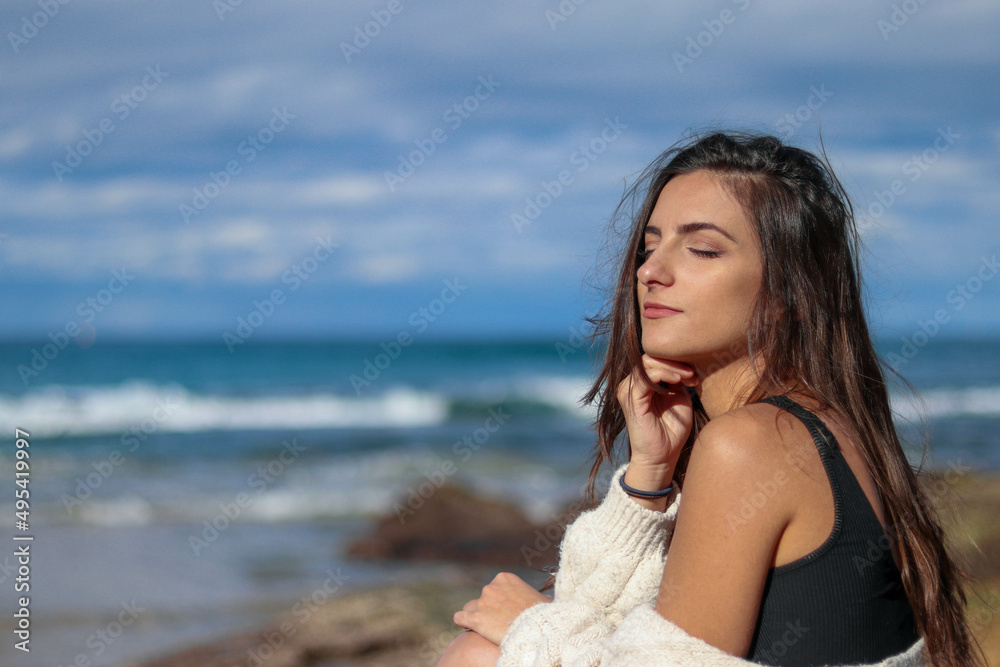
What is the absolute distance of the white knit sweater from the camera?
2094 mm

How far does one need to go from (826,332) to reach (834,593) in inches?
29.6

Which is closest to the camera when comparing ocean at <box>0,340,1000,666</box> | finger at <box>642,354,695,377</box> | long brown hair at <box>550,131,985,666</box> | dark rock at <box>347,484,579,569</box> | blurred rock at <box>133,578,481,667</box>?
long brown hair at <box>550,131,985,666</box>

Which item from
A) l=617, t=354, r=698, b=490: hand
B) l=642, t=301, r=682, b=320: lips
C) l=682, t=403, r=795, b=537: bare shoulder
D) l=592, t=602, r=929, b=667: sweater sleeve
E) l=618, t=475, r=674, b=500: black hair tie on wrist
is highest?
l=642, t=301, r=682, b=320: lips

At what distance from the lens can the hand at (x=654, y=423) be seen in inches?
110

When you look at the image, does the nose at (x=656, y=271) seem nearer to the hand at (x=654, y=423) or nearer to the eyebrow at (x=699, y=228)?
the eyebrow at (x=699, y=228)

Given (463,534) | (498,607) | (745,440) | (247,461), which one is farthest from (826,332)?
(247,461)

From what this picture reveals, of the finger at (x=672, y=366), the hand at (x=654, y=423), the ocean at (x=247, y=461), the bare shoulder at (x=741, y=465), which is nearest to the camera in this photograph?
the bare shoulder at (x=741, y=465)

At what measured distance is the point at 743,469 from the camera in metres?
2.00

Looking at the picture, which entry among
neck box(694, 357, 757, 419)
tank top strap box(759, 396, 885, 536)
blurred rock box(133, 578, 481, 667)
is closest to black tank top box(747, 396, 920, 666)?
tank top strap box(759, 396, 885, 536)

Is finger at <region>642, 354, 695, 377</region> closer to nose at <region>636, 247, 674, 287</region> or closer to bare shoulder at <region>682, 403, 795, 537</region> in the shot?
nose at <region>636, 247, 674, 287</region>

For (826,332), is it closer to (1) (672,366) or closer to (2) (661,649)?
(1) (672,366)

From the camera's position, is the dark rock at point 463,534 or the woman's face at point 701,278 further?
the dark rock at point 463,534

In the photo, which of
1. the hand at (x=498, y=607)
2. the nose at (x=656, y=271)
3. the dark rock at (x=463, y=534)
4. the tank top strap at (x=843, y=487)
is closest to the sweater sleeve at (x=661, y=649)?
the tank top strap at (x=843, y=487)

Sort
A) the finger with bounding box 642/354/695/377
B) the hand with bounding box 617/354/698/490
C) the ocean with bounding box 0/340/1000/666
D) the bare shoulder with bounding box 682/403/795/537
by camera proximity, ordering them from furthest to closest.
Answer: the ocean with bounding box 0/340/1000/666 < the hand with bounding box 617/354/698/490 < the finger with bounding box 642/354/695/377 < the bare shoulder with bounding box 682/403/795/537
